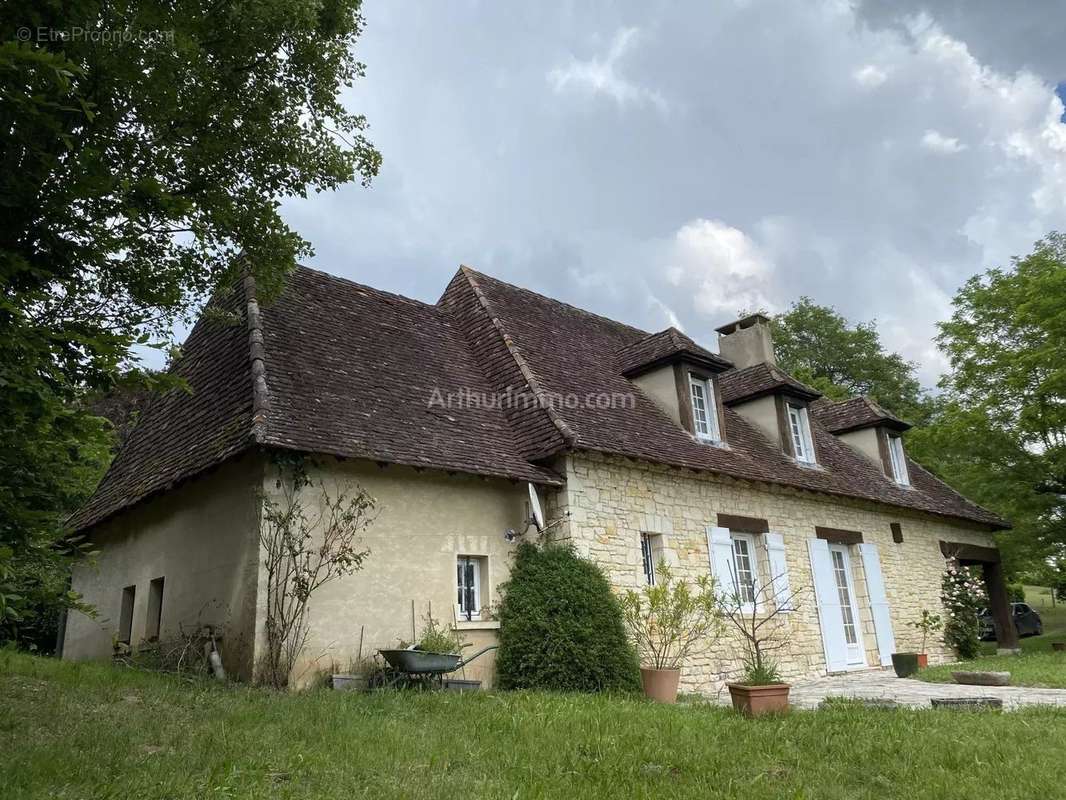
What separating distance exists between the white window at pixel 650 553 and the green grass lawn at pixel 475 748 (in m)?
3.89

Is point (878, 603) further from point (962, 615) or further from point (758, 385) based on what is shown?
point (758, 385)

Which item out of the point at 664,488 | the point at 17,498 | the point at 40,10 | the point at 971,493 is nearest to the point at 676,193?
the point at 664,488

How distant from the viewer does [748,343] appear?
1745cm

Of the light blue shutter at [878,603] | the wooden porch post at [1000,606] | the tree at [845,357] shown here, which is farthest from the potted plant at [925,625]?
the tree at [845,357]

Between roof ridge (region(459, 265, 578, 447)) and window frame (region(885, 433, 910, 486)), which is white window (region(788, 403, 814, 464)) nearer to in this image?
window frame (region(885, 433, 910, 486))

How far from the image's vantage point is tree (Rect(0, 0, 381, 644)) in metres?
4.70

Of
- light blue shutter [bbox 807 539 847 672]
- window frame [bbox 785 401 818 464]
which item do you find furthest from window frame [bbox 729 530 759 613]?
window frame [bbox 785 401 818 464]

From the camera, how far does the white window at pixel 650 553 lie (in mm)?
11266

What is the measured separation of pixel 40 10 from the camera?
19.3 feet

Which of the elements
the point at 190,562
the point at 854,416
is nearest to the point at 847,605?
the point at 854,416

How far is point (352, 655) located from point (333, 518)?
155 cm

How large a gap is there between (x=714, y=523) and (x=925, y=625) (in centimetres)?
618

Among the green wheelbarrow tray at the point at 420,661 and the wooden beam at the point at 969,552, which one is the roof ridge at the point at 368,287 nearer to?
the green wheelbarrow tray at the point at 420,661

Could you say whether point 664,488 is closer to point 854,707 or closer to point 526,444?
point 526,444
